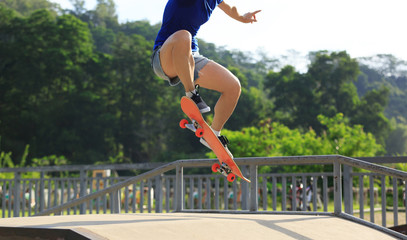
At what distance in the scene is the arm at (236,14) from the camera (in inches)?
200

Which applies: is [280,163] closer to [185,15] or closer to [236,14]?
[236,14]

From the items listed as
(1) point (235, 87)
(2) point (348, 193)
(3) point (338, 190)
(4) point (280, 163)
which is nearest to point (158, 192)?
(4) point (280, 163)

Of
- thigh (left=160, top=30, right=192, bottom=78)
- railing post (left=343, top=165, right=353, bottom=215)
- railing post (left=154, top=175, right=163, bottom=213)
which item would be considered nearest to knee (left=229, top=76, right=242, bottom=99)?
thigh (left=160, top=30, right=192, bottom=78)

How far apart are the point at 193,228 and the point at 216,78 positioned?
51.8 inches

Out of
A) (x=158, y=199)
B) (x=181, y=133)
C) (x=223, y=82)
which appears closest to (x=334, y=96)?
(x=181, y=133)

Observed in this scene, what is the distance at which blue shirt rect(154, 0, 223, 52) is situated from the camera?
4422 millimetres

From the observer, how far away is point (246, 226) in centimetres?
459

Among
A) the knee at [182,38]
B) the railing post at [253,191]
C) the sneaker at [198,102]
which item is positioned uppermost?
the knee at [182,38]

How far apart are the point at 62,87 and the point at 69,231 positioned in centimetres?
4883

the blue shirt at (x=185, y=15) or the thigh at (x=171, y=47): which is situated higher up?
the blue shirt at (x=185, y=15)

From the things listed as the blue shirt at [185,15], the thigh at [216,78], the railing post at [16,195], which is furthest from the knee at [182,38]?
the railing post at [16,195]

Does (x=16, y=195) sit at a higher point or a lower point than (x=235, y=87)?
lower

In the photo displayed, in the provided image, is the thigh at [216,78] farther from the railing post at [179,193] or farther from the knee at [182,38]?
the railing post at [179,193]

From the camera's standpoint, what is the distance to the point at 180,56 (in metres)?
4.35
